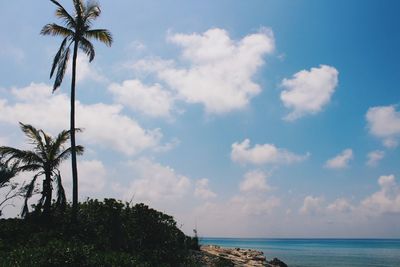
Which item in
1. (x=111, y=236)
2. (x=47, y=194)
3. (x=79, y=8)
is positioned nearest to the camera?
(x=111, y=236)

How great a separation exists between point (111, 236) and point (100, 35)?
12807 mm

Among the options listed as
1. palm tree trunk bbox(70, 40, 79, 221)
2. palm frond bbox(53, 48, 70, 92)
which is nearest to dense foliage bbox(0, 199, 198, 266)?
palm tree trunk bbox(70, 40, 79, 221)

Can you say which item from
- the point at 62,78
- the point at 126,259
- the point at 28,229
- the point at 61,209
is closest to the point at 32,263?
the point at 126,259

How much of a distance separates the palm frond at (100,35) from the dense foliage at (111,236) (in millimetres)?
10255

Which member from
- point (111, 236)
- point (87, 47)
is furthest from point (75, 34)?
point (111, 236)

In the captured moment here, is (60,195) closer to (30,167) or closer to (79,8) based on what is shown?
(30,167)

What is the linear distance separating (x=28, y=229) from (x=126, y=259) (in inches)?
305

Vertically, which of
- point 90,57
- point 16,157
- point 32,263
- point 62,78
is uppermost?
point 90,57

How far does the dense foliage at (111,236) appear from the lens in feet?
53.3

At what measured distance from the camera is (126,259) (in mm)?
15172

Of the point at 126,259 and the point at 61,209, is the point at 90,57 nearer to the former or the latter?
the point at 61,209

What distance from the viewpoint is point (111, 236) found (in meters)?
19.6

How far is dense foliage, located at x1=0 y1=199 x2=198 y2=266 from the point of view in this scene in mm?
16247

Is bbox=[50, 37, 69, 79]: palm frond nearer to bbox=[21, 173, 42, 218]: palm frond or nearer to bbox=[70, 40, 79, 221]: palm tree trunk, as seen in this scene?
bbox=[70, 40, 79, 221]: palm tree trunk
